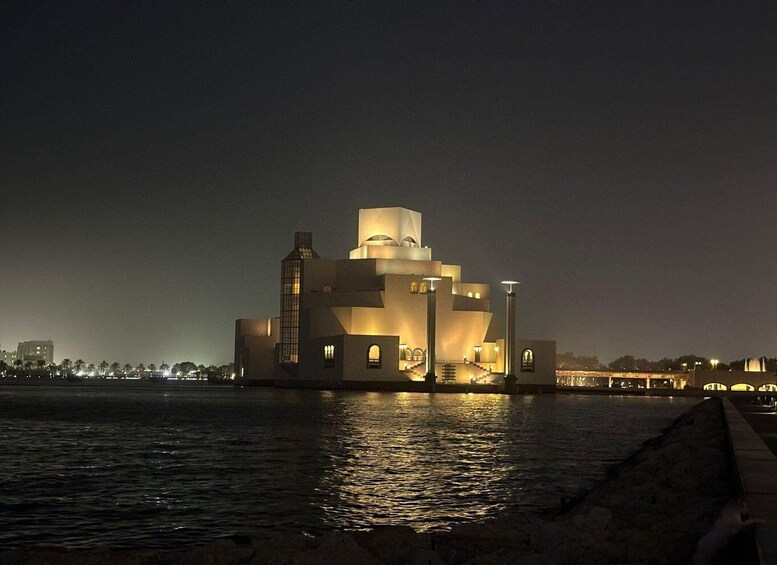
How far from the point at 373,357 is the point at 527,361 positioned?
18516 millimetres

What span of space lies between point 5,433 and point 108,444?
245 inches

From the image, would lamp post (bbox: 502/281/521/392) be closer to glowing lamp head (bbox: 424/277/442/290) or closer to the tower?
glowing lamp head (bbox: 424/277/442/290)

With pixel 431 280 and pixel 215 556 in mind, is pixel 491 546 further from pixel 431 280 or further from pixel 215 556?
pixel 431 280

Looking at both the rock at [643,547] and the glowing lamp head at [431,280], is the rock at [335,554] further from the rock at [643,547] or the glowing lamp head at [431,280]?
the glowing lamp head at [431,280]

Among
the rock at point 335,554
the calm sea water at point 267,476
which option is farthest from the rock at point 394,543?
the calm sea water at point 267,476

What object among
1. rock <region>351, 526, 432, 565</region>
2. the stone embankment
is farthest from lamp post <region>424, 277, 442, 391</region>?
rock <region>351, 526, 432, 565</region>

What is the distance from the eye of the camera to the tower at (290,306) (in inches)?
4643

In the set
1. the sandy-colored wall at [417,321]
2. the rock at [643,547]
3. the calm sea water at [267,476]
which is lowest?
the calm sea water at [267,476]

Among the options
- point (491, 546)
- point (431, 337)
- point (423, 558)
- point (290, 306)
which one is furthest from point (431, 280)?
point (423, 558)

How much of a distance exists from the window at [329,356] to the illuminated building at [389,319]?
11 centimetres

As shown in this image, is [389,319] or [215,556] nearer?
[215,556]

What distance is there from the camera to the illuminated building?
343 feet

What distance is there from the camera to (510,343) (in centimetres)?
10544

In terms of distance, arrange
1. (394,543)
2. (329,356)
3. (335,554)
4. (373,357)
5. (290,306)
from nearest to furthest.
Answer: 1. (335,554)
2. (394,543)
3. (373,357)
4. (329,356)
5. (290,306)
